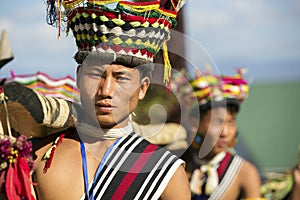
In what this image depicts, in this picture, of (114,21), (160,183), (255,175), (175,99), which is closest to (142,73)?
(114,21)

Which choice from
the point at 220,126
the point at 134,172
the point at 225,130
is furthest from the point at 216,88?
the point at 134,172

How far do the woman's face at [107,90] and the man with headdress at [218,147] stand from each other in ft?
6.49

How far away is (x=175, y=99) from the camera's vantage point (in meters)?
6.60

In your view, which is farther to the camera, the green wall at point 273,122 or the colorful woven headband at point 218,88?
the green wall at point 273,122

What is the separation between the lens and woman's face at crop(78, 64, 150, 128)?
358 cm

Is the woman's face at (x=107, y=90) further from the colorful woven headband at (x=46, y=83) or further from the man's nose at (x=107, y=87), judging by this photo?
the colorful woven headband at (x=46, y=83)

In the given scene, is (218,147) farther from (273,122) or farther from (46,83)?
(273,122)

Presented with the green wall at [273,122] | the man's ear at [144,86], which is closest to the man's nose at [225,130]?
the man's ear at [144,86]

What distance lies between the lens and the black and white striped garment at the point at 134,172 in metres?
3.61

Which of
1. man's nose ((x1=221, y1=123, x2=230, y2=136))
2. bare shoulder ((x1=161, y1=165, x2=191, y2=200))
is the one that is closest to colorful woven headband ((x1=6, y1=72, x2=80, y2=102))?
man's nose ((x1=221, y1=123, x2=230, y2=136))

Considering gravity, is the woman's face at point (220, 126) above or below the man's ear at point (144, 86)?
below

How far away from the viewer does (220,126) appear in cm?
586

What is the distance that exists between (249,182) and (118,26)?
103 inches

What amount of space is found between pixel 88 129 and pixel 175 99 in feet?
9.60
